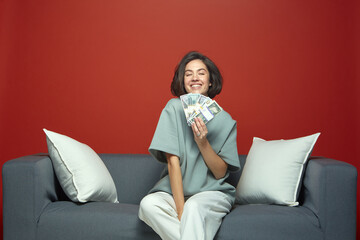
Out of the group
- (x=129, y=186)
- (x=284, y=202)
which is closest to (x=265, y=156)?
(x=284, y=202)

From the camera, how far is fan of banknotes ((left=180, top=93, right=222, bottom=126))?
2.36m

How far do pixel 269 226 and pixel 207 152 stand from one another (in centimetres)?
53

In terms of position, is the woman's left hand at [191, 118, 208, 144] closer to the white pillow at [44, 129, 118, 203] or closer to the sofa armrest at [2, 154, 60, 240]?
the white pillow at [44, 129, 118, 203]

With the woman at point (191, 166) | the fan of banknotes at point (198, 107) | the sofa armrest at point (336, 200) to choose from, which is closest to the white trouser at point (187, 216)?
the woman at point (191, 166)

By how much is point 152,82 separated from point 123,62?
1.01 ft

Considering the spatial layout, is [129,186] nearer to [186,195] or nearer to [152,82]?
[186,195]

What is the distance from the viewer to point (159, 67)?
3.72 meters

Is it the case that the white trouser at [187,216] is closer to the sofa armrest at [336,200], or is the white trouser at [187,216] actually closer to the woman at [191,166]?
the woman at [191,166]

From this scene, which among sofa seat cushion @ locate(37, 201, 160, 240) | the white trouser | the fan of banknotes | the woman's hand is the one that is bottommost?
sofa seat cushion @ locate(37, 201, 160, 240)

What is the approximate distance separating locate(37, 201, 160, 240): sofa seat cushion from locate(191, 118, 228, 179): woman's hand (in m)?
0.50

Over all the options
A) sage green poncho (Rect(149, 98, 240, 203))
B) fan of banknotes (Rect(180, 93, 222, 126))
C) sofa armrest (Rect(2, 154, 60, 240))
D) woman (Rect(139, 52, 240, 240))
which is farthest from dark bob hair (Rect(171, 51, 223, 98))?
sofa armrest (Rect(2, 154, 60, 240))

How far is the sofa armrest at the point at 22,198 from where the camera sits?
2.43 m

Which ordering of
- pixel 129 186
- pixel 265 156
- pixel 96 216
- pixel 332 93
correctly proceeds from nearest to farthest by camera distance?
pixel 96 216 → pixel 265 156 → pixel 129 186 → pixel 332 93

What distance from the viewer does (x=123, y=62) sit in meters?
3.74
